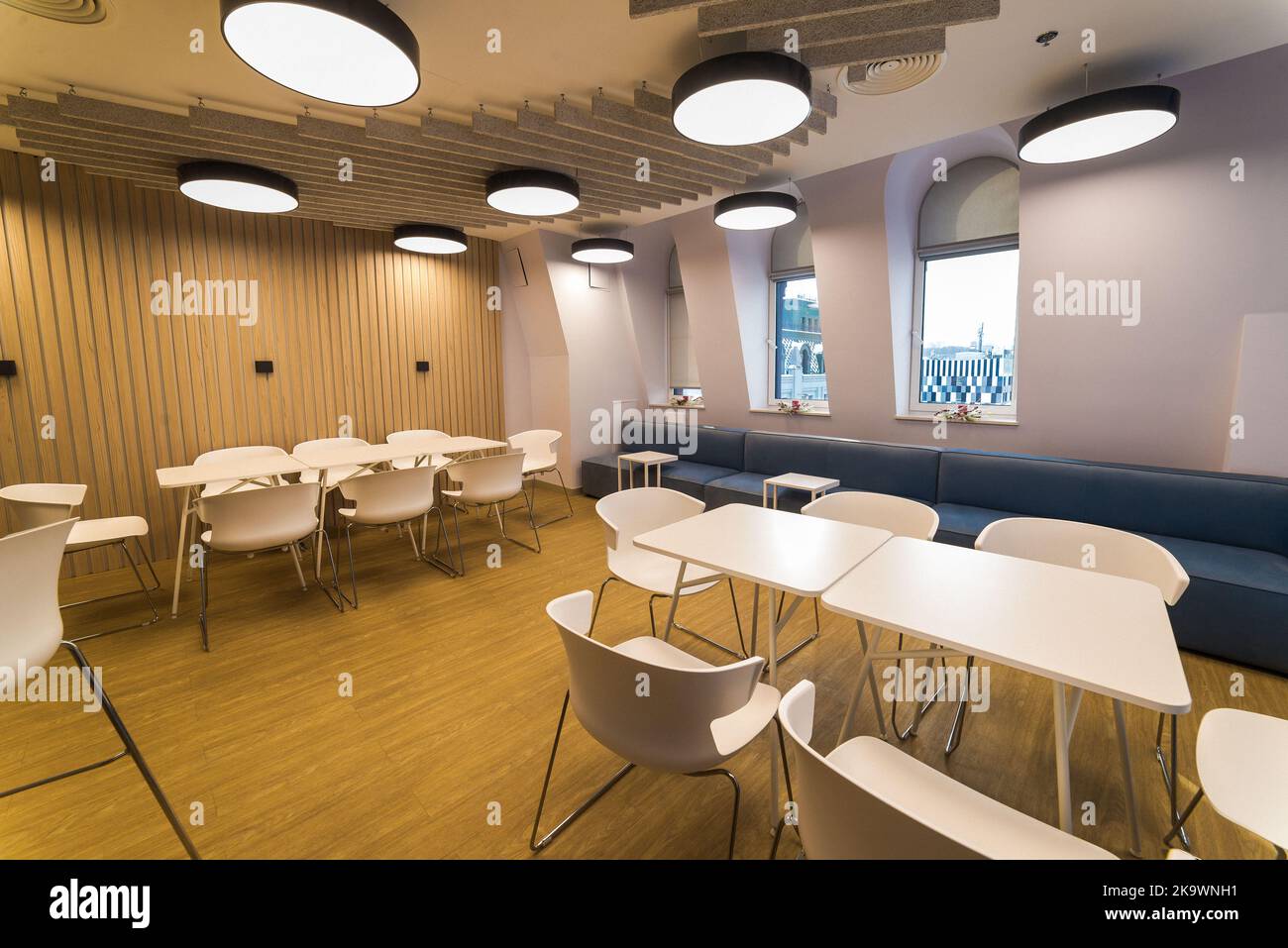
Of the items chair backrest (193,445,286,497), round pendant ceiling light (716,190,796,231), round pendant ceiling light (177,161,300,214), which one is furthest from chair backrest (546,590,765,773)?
chair backrest (193,445,286,497)

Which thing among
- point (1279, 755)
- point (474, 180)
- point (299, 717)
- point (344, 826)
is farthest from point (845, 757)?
point (474, 180)

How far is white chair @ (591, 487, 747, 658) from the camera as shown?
269 cm

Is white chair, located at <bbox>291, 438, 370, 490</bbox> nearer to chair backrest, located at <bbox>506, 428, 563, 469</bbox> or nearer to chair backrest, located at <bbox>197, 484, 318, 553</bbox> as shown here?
chair backrest, located at <bbox>197, 484, 318, 553</bbox>

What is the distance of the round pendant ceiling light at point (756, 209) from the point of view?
13.3 ft

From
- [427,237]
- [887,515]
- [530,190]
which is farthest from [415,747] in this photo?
[427,237]

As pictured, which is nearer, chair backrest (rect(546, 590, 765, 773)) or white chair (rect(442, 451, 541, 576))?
chair backrest (rect(546, 590, 765, 773))

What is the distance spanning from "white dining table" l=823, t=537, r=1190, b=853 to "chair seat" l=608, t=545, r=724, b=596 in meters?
0.91

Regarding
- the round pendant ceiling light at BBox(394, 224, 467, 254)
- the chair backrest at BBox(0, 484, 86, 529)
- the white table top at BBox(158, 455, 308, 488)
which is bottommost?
the chair backrest at BBox(0, 484, 86, 529)

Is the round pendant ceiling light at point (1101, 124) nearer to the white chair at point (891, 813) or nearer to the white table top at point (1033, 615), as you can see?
the white table top at point (1033, 615)

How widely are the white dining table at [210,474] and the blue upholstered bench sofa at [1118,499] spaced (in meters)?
3.61

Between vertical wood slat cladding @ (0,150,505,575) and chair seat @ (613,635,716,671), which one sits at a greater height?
vertical wood slat cladding @ (0,150,505,575)

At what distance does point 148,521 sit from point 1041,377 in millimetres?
7457

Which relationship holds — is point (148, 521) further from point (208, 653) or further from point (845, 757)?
point (845, 757)

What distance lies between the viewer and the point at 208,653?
3092 millimetres
